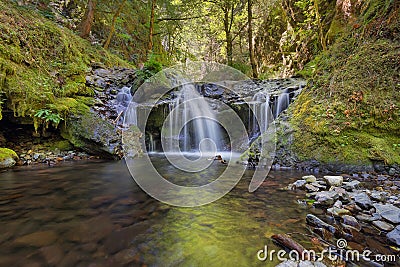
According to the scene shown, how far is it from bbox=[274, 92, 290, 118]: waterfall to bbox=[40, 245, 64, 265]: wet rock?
24.4 ft

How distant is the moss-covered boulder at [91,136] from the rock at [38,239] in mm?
4448

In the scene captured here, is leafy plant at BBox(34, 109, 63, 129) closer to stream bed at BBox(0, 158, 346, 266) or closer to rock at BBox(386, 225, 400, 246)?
stream bed at BBox(0, 158, 346, 266)

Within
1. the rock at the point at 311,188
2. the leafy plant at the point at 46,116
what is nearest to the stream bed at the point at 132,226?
the rock at the point at 311,188

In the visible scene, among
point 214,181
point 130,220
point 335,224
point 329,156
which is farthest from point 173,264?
point 329,156

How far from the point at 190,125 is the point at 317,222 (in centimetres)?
758

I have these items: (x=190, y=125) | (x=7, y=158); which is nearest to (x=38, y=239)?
(x=7, y=158)

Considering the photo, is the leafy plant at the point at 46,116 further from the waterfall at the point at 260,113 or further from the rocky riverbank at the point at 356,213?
the waterfall at the point at 260,113

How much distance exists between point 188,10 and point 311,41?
24.7 ft

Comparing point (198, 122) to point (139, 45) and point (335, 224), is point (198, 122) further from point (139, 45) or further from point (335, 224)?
point (139, 45)

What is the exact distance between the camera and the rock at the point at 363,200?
2.64 meters

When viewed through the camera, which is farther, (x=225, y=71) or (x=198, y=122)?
(x=225, y=71)

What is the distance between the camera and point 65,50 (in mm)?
8109

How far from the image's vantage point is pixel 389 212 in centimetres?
238

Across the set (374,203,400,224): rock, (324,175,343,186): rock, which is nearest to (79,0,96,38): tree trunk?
(324,175,343,186): rock
